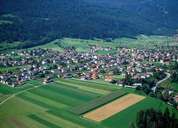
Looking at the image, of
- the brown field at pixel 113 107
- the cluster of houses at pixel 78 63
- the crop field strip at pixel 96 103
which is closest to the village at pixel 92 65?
the cluster of houses at pixel 78 63

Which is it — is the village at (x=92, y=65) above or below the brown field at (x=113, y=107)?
above

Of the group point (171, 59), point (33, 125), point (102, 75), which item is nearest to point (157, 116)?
point (33, 125)

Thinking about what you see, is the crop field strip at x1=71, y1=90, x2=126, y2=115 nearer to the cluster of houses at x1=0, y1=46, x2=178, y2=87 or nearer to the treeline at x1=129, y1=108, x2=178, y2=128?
the treeline at x1=129, y1=108, x2=178, y2=128

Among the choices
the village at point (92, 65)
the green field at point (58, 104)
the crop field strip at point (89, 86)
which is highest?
the village at point (92, 65)

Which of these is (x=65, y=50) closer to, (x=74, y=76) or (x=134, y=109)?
(x=74, y=76)

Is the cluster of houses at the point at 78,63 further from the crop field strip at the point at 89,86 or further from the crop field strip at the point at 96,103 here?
the crop field strip at the point at 96,103

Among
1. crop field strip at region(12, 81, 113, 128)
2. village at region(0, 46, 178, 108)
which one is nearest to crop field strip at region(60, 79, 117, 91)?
village at region(0, 46, 178, 108)

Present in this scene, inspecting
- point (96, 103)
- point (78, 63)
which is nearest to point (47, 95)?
point (96, 103)
